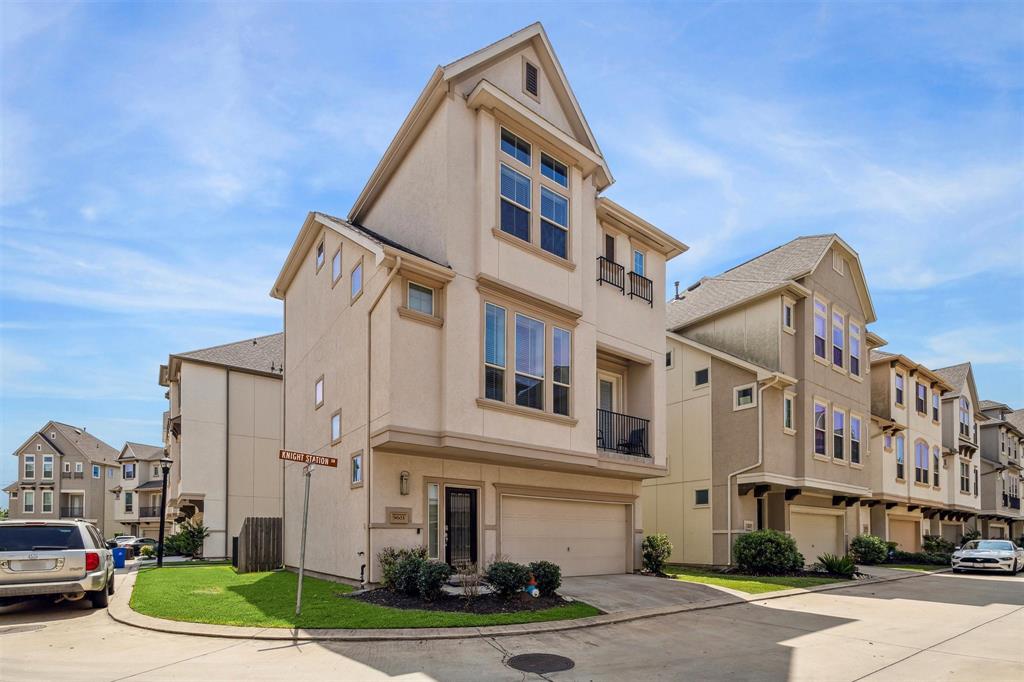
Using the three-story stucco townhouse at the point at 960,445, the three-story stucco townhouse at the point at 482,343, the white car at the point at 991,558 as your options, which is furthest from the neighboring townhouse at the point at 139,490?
the three-story stucco townhouse at the point at 960,445

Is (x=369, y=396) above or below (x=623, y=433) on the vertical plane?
above

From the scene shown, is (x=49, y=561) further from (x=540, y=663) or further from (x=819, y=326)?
(x=819, y=326)

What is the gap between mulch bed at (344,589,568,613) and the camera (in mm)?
11344

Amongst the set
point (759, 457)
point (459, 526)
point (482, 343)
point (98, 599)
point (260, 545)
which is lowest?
point (260, 545)

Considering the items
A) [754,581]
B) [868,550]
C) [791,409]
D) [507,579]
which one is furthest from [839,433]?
[507,579]

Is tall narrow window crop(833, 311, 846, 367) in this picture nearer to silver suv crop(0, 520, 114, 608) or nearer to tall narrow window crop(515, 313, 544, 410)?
tall narrow window crop(515, 313, 544, 410)

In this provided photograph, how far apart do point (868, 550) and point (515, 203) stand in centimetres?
2124

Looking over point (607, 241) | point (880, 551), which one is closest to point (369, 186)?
point (607, 241)

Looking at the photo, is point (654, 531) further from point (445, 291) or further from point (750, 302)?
point (445, 291)

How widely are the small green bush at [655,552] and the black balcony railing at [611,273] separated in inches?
269

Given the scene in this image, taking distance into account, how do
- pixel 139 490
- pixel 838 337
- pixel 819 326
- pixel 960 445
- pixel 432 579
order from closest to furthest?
pixel 432 579, pixel 819 326, pixel 838 337, pixel 960 445, pixel 139 490

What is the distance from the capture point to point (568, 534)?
679 inches

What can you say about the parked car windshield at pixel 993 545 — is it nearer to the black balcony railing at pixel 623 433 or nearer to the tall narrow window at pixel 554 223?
the black balcony railing at pixel 623 433

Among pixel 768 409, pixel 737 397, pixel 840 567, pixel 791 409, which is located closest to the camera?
pixel 840 567
